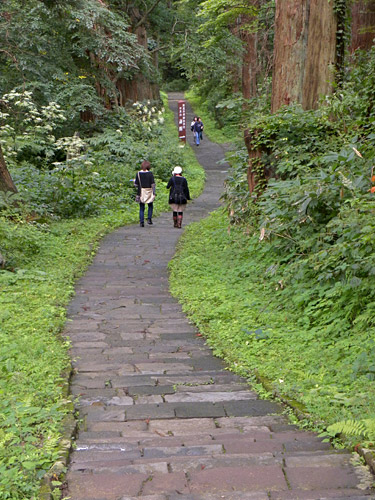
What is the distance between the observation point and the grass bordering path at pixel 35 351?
12.4ft

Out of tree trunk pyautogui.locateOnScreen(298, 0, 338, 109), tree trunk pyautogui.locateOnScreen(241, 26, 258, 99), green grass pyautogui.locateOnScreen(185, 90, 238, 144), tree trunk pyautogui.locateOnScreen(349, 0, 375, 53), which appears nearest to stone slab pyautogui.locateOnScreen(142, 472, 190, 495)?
tree trunk pyautogui.locateOnScreen(298, 0, 338, 109)

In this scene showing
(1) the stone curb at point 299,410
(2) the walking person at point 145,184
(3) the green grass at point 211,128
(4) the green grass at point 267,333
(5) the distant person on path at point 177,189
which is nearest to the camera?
(1) the stone curb at point 299,410

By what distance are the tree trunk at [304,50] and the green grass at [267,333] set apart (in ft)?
9.64

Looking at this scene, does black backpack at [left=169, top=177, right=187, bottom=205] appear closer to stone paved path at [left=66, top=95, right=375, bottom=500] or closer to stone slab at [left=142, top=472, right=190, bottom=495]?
stone paved path at [left=66, top=95, right=375, bottom=500]

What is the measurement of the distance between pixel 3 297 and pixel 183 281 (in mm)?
3039

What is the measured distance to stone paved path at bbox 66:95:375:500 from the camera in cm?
347

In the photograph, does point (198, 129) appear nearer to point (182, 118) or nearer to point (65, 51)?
point (182, 118)

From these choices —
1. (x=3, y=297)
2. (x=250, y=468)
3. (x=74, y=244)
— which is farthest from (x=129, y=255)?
(x=250, y=468)

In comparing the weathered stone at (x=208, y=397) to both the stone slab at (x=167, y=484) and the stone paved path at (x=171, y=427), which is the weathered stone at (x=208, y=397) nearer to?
the stone paved path at (x=171, y=427)

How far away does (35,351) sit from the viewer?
6352mm

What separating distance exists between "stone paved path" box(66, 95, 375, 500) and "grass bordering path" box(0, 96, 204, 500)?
0.74 ft

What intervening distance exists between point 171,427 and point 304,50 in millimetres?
8561

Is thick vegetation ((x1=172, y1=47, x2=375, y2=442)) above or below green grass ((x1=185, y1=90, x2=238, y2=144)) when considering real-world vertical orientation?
above

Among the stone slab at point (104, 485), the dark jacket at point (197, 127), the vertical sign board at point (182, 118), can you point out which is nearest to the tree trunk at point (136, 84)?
the vertical sign board at point (182, 118)
